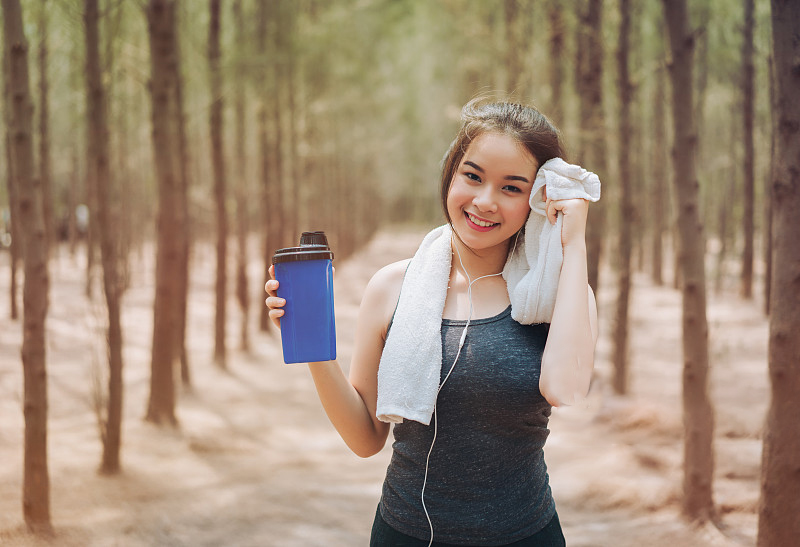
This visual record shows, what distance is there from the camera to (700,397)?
379 cm

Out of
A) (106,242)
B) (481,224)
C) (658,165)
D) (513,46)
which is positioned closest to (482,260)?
(481,224)

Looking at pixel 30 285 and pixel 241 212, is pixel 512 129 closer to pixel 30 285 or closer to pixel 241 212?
pixel 30 285

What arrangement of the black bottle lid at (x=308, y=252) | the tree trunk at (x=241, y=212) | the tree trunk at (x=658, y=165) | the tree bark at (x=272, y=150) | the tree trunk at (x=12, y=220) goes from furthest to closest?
the tree trunk at (x=658, y=165), the tree bark at (x=272, y=150), the tree trunk at (x=241, y=212), the tree trunk at (x=12, y=220), the black bottle lid at (x=308, y=252)

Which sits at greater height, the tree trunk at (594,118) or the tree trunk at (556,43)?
the tree trunk at (556,43)

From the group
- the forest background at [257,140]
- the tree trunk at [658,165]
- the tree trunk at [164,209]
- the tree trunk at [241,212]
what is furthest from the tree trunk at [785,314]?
the tree trunk at [658,165]

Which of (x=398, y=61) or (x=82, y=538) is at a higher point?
(x=398, y=61)

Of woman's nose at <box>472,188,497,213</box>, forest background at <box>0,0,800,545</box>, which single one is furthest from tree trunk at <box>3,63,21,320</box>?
woman's nose at <box>472,188,497,213</box>

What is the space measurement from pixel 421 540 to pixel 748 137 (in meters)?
11.1

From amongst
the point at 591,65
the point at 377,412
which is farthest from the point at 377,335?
the point at 591,65

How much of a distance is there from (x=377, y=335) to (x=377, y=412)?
19cm

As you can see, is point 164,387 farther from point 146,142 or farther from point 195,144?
point 146,142

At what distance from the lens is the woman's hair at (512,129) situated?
5.08ft

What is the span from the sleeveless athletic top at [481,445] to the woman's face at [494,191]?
0.18 m

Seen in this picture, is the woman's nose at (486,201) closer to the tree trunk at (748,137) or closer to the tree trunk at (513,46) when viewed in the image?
the tree trunk at (513,46)
